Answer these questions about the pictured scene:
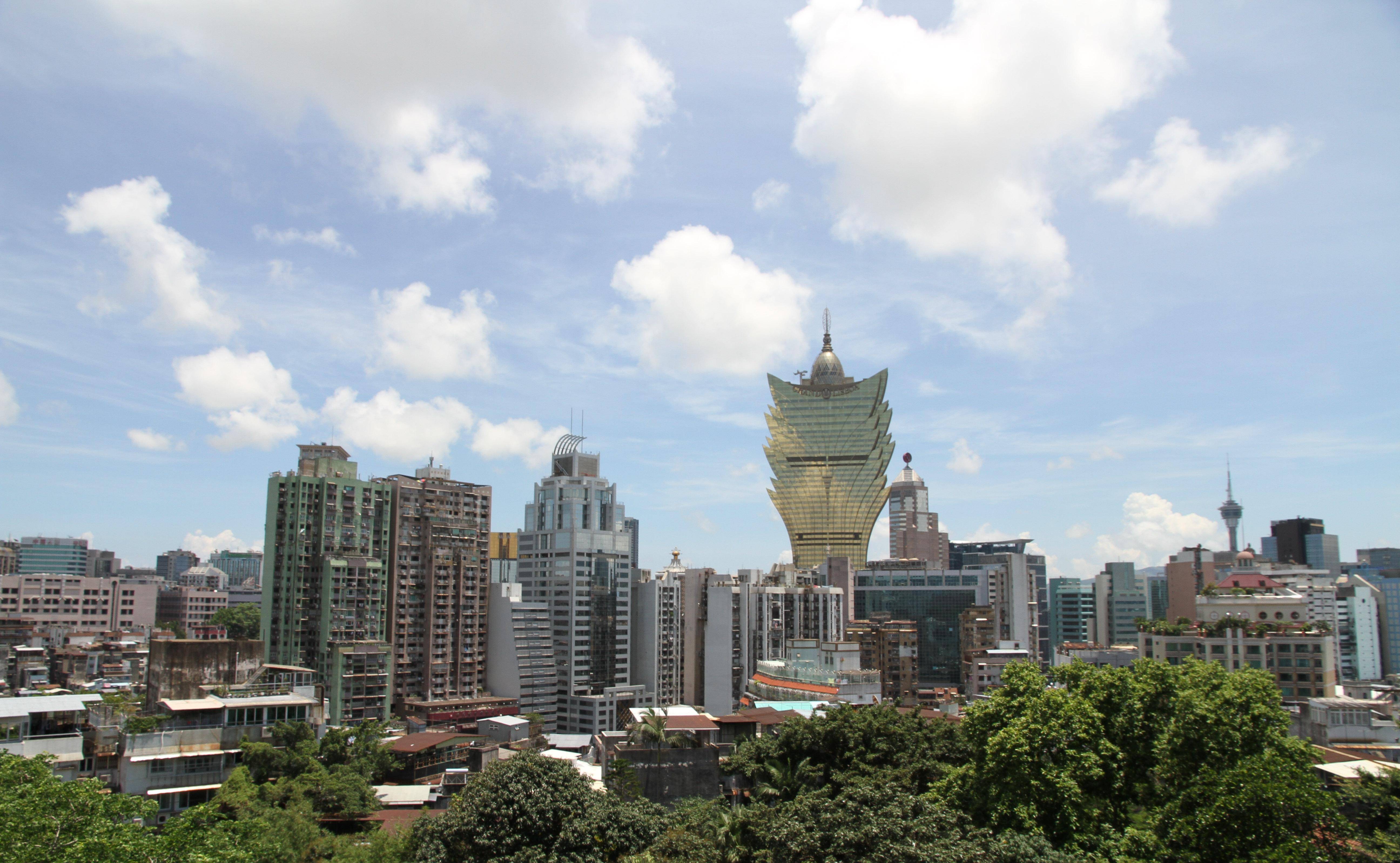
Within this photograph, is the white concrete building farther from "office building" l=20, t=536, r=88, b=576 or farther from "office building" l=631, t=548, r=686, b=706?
"office building" l=20, t=536, r=88, b=576

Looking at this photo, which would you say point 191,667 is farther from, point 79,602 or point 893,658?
point 79,602

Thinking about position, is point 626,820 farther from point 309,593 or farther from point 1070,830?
point 309,593

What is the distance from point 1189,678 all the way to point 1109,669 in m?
2.32

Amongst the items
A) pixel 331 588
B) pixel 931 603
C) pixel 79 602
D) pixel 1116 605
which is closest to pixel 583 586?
pixel 331 588

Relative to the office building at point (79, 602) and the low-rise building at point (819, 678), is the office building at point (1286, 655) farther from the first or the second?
the office building at point (79, 602)

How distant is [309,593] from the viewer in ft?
238

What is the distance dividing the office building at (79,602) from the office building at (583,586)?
165 ft

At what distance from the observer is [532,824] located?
78.5ft

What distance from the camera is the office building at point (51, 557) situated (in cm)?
14212

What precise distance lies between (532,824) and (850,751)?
46.2 feet

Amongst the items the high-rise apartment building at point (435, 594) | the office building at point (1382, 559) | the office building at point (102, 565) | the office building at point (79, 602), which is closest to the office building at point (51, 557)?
the office building at point (102, 565)

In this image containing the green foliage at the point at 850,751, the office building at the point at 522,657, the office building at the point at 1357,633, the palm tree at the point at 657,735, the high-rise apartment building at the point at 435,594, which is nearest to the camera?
the green foliage at the point at 850,751

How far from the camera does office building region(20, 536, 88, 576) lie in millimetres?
142125

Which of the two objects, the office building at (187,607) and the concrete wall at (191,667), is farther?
the office building at (187,607)
